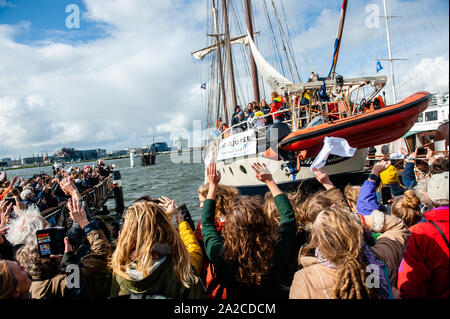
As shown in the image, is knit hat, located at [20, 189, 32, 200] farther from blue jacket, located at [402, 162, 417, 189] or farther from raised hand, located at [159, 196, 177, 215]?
blue jacket, located at [402, 162, 417, 189]

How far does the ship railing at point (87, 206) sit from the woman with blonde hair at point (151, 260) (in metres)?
4.79

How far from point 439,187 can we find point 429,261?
1.55ft

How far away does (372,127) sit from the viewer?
289 inches

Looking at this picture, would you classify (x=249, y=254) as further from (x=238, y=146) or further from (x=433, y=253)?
(x=238, y=146)

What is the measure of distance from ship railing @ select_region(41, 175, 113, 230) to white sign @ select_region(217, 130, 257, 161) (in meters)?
6.43

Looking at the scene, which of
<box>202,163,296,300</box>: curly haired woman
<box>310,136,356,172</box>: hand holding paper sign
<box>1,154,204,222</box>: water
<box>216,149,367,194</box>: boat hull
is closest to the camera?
<box>202,163,296,300</box>: curly haired woman

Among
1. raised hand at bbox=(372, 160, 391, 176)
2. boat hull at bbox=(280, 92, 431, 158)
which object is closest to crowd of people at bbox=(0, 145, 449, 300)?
raised hand at bbox=(372, 160, 391, 176)

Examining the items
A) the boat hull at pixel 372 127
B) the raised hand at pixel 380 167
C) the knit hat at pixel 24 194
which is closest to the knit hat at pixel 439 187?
the raised hand at pixel 380 167

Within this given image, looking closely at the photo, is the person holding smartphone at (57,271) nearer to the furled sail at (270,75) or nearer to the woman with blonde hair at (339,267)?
the woman with blonde hair at (339,267)

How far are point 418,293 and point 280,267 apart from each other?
86 cm

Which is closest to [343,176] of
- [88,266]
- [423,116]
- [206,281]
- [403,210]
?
[403,210]

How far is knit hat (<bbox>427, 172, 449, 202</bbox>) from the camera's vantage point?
5.74 ft

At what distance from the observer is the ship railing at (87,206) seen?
27.7 ft

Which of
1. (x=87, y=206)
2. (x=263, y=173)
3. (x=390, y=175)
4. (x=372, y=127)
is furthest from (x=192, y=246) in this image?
(x=87, y=206)
